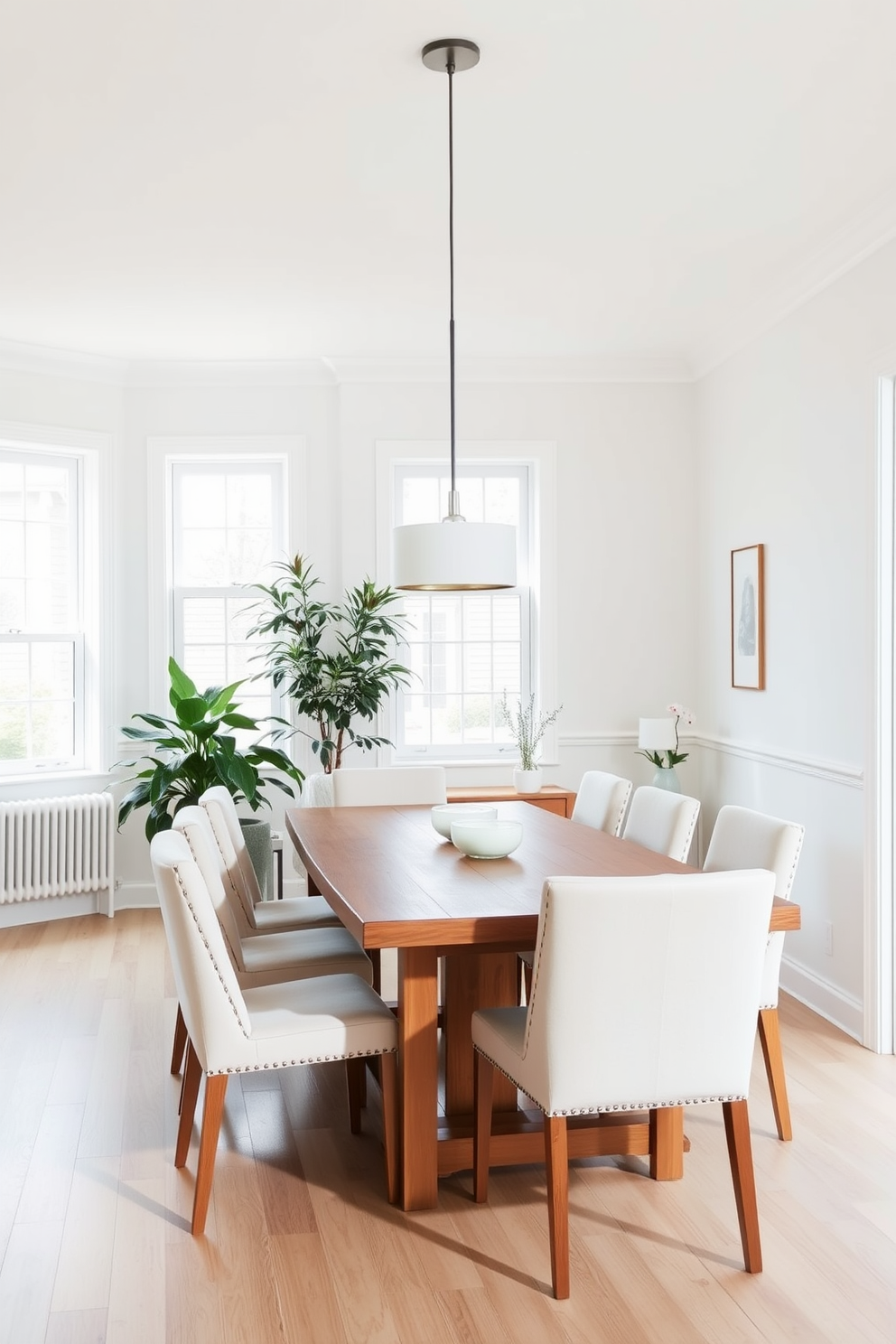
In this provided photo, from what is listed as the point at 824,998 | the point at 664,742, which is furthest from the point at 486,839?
the point at 664,742

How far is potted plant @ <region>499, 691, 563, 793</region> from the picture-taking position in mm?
5758

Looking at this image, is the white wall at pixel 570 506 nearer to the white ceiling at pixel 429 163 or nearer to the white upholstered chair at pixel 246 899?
the white ceiling at pixel 429 163

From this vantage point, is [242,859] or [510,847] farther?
[242,859]

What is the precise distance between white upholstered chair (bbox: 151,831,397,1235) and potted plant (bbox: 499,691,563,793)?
2.92m

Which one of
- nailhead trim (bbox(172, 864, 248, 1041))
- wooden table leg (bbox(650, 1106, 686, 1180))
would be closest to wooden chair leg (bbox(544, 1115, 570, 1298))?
wooden table leg (bbox(650, 1106, 686, 1180))

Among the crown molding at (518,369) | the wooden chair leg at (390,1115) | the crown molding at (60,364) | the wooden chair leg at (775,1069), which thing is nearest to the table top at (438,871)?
the wooden chair leg at (390,1115)

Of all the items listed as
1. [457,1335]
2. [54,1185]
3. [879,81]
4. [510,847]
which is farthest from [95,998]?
[879,81]

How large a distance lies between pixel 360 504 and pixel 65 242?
2.12m

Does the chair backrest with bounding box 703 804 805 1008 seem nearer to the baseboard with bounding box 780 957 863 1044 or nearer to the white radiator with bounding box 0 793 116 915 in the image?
the baseboard with bounding box 780 957 863 1044

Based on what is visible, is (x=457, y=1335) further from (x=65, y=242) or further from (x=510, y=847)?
(x=65, y=242)

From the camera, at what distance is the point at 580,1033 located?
2.37 m

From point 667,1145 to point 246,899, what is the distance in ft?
5.20

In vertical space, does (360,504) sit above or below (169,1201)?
above

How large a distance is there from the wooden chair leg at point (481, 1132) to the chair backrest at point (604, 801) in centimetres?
145
